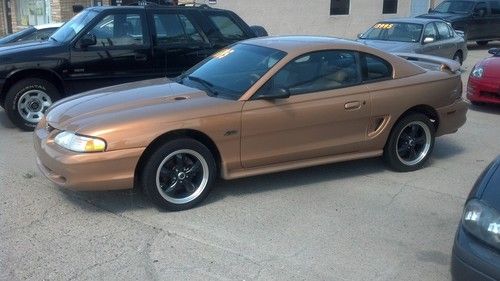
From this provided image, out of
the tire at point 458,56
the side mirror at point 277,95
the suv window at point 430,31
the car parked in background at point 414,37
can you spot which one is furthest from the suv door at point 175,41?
the tire at point 458,56

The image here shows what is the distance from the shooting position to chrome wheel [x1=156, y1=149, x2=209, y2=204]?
4.71 meters

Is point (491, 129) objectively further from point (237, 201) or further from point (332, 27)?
point (332, 27)

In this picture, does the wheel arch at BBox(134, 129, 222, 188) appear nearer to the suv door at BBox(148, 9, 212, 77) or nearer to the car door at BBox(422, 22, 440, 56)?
the suv door at BBox(148, 9, 212, 77)

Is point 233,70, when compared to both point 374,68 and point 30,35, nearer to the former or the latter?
point 374,68

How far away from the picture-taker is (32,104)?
7.46 m

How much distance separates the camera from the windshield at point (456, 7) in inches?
779

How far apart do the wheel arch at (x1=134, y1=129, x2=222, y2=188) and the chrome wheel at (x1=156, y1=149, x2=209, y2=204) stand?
13 cm

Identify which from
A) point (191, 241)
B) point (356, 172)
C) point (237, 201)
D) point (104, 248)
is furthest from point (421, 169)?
point (104, 248)

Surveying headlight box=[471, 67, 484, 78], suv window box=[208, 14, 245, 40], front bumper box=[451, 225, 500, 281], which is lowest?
front bumper box=[451, 225, 500, 281]

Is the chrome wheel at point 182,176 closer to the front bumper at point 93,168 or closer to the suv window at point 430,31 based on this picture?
the front bumper at point 93,168

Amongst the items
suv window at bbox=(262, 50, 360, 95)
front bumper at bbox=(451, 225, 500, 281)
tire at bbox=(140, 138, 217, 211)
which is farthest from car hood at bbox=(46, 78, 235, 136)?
front bumper at bbox=(451, 225, 500, 281)

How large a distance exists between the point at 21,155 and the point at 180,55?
2.70 meters

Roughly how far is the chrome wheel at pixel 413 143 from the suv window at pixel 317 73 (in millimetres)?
853

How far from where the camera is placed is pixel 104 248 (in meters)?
4.11
